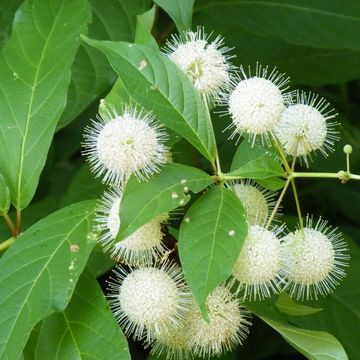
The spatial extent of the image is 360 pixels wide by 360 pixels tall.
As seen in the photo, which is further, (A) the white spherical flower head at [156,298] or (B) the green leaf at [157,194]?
(A) the white spherical flower head at [156,298]

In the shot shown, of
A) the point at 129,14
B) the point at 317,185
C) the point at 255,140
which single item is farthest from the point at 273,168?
the point at 317,185

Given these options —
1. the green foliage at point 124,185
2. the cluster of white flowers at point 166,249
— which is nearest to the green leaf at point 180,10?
the green foliage at point 124,185

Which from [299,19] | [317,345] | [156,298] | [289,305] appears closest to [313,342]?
[317,345]

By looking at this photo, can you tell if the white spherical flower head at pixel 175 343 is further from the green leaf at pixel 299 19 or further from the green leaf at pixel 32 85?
the green leaf at pixel 299 19

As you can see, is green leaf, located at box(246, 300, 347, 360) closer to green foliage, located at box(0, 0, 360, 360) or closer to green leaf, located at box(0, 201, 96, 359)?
green foliage, located at box(0, 0, 360, 360)

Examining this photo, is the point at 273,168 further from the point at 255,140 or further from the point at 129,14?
the point at 129,14
